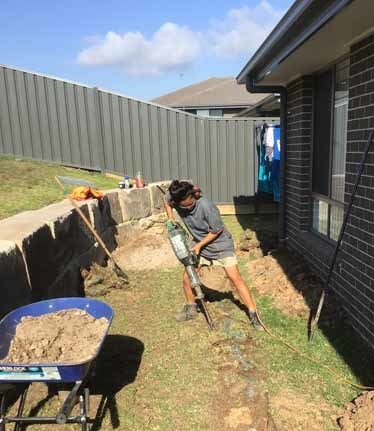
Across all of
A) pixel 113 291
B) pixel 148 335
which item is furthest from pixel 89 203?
pixel 148 335

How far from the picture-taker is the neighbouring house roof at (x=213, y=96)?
22888mm

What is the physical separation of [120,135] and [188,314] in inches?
263

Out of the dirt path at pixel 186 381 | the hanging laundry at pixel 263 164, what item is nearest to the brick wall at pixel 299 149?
the dirt path at pixel 186 381

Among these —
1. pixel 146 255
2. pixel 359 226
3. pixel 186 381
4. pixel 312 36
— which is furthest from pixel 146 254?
pixel 312 36

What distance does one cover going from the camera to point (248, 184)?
1090cm

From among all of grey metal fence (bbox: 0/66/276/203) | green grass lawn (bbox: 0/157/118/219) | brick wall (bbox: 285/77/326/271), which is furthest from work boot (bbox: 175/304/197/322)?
grey metal fence (bbox: 0/66/276/203)

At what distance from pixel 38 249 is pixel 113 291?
171cm

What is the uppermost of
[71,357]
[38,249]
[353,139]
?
[353,139]

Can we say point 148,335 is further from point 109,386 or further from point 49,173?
point 49,173

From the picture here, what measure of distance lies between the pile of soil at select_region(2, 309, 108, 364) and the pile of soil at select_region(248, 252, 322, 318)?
2.50 metres

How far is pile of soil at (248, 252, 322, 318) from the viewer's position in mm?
4715

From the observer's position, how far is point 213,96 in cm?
2408

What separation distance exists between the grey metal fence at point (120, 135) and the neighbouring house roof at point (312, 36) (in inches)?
188

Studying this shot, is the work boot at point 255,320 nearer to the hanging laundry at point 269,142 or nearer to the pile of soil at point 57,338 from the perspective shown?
the pile of soil at point 57,338
